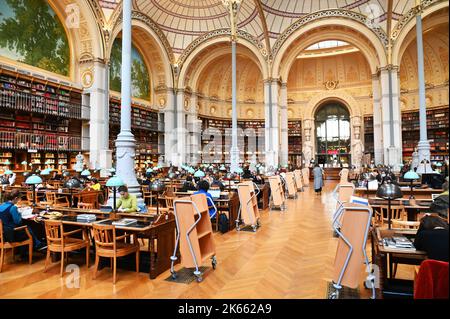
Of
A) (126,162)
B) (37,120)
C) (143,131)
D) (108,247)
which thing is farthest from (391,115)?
(37,120)

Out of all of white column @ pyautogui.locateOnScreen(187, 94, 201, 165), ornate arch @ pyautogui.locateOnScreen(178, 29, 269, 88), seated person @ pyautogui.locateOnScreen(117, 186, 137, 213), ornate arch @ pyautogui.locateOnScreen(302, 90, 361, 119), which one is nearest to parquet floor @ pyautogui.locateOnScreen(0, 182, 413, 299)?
seated person @ pyautogui.locateOnScreen(117, 186, 137, 213)

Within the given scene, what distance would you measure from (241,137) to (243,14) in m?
9.49

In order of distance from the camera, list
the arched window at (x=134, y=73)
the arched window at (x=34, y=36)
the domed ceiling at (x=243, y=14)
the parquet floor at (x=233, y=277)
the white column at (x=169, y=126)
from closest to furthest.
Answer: the parquet floor at (x=233, y=277) → the arched window at (x=34, y=36) → the arched window at (x=134, y=73) → the domed ceiling at (x=243, y=14) → the white column at (x=169, y=126)

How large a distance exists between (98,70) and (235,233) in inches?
483

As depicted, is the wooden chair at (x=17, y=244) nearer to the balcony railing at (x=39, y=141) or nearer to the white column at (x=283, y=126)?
the balcony railing at (x=39, y=141)

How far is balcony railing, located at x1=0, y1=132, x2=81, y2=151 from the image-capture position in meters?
11.6

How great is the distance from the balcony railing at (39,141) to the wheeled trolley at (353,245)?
41.8 ft

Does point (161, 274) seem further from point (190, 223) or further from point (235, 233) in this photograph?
point (235, 233)

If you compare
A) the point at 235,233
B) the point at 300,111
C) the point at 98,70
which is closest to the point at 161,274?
the point at 235,233

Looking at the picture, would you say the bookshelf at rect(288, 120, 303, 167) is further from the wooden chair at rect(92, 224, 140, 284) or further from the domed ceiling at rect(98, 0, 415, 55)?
the wooden chair at rect(92, 224, 140, 284)

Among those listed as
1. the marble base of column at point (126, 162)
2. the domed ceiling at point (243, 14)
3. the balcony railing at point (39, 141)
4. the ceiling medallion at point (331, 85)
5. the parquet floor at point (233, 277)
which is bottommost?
the parquet floor at point (233, 277)

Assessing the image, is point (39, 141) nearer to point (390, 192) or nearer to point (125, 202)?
point (125, 202)

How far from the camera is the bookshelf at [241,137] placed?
961 inches

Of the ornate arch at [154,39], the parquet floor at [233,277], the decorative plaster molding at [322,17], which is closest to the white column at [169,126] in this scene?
the ornate arch at [154,39]
